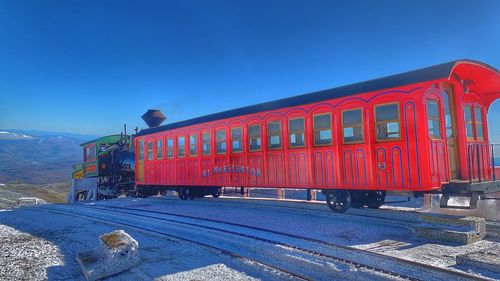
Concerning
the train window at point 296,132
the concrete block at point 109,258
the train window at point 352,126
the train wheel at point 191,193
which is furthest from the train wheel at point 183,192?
the concrete block at point 109,258

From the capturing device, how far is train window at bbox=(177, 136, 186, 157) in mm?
14085

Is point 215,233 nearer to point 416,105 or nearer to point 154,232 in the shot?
point 154,232

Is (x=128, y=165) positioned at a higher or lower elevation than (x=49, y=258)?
higher

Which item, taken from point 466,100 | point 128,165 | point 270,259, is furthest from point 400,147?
point 128,165

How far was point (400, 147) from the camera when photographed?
763cm

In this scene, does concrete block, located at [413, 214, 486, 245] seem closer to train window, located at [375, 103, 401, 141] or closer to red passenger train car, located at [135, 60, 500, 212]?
red passenger train car, located at [135, 60, 500, 212]

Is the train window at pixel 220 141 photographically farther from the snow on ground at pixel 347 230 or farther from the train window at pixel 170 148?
the train window at pixel 170 148

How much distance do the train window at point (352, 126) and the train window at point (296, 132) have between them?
1.35 meters

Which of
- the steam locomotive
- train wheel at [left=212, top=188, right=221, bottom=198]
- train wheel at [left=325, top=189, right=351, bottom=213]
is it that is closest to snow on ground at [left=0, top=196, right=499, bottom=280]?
train wheel at [left=325, top=189, right=351, bottom=213]

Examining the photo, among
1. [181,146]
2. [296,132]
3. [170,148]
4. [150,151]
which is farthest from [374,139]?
[150,151]

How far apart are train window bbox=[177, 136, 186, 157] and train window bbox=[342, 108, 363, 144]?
24.6ft

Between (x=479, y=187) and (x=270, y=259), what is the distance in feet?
16.4

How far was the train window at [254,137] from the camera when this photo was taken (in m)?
10.9

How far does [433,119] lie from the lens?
7605 mm
